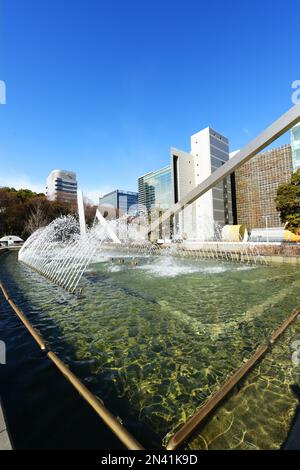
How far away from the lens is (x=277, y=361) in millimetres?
3561

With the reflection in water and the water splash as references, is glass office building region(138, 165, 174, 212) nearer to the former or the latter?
the water splash

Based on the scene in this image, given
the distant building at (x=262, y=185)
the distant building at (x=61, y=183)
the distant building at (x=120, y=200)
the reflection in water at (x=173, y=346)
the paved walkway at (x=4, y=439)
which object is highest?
the distant building at (x=61, y=183)

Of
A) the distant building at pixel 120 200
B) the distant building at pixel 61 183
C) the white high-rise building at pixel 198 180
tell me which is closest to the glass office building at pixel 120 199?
the distant building at pixel 120 200

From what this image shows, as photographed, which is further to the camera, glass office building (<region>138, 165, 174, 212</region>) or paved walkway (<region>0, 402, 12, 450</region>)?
glass office building (<region>138, 165, 174, 212</region>)

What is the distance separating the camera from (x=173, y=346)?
4.25m

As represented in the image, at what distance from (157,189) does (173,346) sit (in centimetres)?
5898

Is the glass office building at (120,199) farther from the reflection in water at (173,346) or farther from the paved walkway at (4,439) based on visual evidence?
the paved walkway at (4,439)

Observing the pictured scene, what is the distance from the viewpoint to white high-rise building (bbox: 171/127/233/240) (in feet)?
157

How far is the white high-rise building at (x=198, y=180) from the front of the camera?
47844mm

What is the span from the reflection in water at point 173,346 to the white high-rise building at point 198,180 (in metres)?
39.0

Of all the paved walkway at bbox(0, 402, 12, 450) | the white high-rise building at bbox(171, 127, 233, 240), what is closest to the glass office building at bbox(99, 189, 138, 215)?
the white high-rise building at bbox(171, 127, 233, 240)

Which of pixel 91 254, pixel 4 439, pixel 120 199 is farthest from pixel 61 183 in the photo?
pixel 4 439

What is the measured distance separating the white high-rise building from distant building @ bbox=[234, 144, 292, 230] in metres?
4.14

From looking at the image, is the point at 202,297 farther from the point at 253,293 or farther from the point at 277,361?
the point at 277,361
